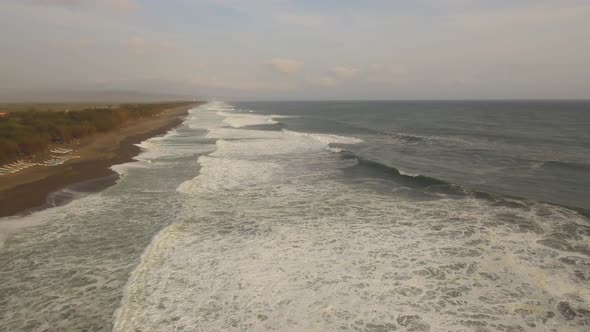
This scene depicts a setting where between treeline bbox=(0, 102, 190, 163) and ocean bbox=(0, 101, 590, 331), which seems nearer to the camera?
ocean bbox=(0, 101, 590, 331)

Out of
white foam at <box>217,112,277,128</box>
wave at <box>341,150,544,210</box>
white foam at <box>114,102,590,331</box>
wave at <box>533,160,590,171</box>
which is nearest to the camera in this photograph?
white foam at <box>114,102,590,331</box>

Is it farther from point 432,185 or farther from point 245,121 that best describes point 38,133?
point 245,121

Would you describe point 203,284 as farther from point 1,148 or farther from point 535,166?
point 535,166

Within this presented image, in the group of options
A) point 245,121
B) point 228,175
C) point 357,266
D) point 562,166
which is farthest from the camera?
point 245,121

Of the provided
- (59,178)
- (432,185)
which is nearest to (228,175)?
(59,178)

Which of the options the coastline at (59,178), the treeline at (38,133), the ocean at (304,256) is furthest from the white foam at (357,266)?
the treeline at (38,133)

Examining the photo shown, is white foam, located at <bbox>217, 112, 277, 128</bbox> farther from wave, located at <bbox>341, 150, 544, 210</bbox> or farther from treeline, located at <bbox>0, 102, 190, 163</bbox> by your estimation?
wave, located at <bbox>341, 150, 544, 210</bbox>

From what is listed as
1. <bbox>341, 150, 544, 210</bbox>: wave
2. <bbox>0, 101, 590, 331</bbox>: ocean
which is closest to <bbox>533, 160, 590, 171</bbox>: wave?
<bbox>0, 101, 590, 331</bbox>: ocean

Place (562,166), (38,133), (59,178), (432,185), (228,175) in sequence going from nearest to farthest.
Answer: (432,185) → (59,178) → (228,175) → (562,166) → (38,133)

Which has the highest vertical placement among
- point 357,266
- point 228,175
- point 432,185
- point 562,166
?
point 562,166
